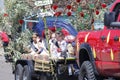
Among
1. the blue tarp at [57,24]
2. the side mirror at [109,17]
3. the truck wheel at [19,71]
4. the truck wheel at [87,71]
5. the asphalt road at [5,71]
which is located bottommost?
the asphalt road at [5,71]

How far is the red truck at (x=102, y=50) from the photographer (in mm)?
8852

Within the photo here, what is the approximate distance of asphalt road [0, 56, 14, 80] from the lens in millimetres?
17717

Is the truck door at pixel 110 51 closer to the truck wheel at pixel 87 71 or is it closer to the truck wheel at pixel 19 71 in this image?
the truck wheel at pixel 87 71

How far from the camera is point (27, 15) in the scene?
15945 millimetres

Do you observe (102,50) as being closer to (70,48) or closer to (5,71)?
(70,48)

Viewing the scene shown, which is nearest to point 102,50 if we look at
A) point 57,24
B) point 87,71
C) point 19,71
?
point 87,71

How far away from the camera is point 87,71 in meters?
10.4

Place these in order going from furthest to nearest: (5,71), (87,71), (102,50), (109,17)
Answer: (5,71)
(87,71)
(102,50)
(109,17)

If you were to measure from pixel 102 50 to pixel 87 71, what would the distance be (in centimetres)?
97

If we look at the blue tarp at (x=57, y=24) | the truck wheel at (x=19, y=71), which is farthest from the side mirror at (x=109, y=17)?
the truck wheel at (x=19, y=71)

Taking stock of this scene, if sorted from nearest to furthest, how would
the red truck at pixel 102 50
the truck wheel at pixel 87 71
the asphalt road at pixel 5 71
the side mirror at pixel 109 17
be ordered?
the side mirror at pixel 109 17 → the red truck at pixel 102 50 → the truck wheel at pixel 87 71 → the asphalt road at pixel 5 71

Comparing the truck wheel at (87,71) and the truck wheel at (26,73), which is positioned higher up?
the truck wheel at (87,71)

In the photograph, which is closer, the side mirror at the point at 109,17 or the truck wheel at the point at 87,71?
the side mirror at the point at 109,17

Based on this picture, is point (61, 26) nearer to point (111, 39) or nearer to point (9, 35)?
point (9, 35)
